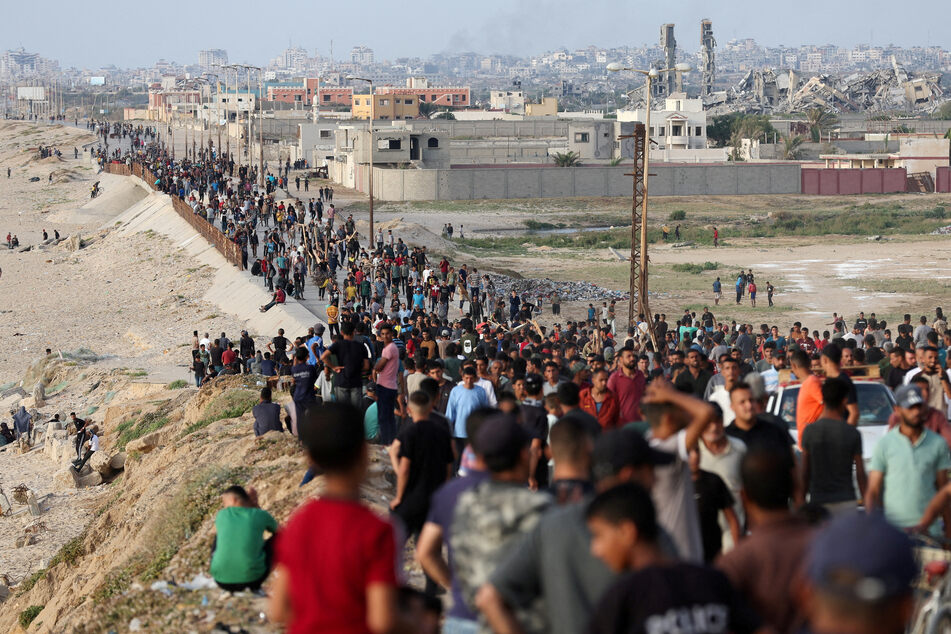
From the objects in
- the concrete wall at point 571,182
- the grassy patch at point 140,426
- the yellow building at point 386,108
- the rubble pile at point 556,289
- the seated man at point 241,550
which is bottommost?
the grassy patch at point 140,426

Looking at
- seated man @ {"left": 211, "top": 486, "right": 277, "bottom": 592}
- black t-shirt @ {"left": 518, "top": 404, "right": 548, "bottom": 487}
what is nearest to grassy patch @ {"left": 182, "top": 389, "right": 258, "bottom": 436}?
black t-shirt @ {"left": 518, "top": 404, "right": 548, "bottom": 487}

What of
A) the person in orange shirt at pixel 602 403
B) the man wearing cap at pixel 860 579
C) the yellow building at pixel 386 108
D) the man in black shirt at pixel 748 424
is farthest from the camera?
the yellow building at pixel 386 108

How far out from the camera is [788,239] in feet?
189

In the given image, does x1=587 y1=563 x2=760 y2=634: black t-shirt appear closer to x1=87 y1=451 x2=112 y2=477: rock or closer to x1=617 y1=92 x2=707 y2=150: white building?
x1=87 y1=451 x2=112 y2=477: rock

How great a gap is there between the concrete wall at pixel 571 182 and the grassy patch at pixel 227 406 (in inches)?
2143

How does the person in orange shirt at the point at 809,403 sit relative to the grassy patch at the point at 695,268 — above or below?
above

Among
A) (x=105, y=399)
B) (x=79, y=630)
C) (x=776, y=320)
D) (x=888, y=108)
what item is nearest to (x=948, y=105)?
(x=888, y=108)

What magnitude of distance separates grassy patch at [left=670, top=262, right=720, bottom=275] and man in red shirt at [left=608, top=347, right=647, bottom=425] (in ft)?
115

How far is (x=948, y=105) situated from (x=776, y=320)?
159 m

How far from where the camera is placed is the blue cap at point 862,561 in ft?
9.73

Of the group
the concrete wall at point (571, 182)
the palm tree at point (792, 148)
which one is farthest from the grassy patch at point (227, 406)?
the palm tree at point (792, 148)

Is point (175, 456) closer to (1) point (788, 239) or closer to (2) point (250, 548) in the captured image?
(2) point (250, 548)

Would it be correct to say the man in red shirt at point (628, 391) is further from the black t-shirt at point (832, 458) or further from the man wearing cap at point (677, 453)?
the man wearing cap at point (677, 453)

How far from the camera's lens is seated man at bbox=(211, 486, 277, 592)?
277 inches
